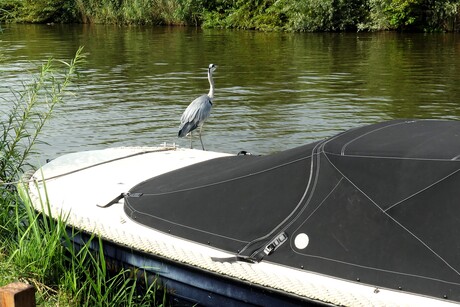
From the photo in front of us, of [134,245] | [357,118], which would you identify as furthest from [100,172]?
[357,118]

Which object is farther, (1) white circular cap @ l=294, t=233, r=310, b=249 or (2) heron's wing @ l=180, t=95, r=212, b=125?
(2) heron's wing @ l=180, t=95, r=212, b=125

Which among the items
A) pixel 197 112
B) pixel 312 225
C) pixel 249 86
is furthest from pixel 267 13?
pixel 312 225

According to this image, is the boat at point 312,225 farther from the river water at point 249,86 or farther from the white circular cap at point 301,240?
the river water at point 249,86

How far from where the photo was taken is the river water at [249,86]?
41.4ft

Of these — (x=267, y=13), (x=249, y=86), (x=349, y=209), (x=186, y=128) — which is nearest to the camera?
(x=349, y=209)

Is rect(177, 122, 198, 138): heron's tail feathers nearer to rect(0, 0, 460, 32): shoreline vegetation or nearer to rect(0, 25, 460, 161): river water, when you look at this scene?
rect(0, 25, 460, 161): river water

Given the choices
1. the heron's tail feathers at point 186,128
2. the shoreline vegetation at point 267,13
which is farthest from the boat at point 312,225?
the shoreline vegetation at point 267,13

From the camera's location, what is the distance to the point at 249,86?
17891 mm

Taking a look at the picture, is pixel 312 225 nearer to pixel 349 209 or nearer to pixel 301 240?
pixel 301 240

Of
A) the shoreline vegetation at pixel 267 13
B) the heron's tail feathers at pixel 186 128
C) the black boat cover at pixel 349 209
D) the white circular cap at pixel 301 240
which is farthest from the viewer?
the shoreline vegetation at pixel 267 13

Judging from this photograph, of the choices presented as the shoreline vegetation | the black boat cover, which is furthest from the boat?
the shoreline vegetation

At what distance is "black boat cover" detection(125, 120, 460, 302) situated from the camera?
3.95 meters

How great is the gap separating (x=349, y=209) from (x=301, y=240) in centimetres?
35

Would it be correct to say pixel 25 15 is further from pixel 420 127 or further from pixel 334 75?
pixel 420 127
